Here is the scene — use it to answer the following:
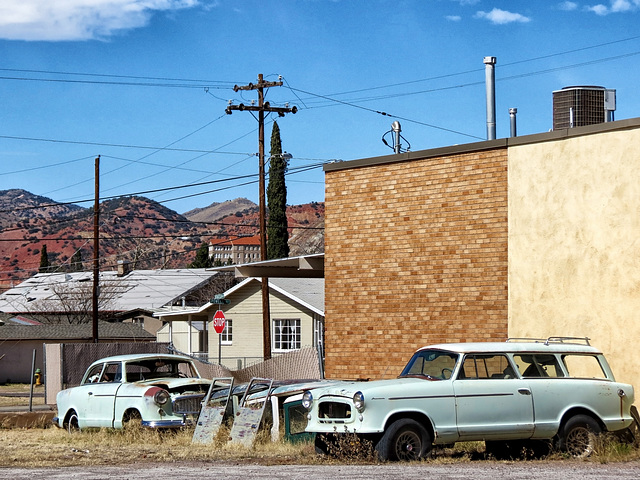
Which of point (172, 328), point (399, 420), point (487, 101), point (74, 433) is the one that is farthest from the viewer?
point (172, 328)

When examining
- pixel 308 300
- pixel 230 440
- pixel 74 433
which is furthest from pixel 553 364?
pixel 308 300

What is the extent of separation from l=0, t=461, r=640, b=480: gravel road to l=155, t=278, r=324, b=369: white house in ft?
86.3

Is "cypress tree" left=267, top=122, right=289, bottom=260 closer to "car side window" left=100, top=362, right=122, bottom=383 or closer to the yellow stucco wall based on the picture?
"car side window" left=100, top=362, right=122, bottom=383

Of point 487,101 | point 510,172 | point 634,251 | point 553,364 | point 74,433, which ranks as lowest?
point 74,433

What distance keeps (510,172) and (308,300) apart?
78.4 feet

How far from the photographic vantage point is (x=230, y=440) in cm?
1559

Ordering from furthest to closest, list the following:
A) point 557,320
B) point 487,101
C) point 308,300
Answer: point 308,300 → point 487,101 → point 557,320

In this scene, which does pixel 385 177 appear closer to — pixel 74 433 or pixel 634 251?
pixel 634 251

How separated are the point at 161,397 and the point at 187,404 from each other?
50cm

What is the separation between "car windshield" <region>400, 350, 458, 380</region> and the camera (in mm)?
13633

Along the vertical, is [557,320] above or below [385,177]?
below

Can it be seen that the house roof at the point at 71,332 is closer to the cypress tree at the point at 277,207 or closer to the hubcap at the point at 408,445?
the cypress tree at the point at 277,207

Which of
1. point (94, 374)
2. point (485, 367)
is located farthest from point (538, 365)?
point (94, 374)

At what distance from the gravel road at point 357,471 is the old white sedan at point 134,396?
4.02 metres
